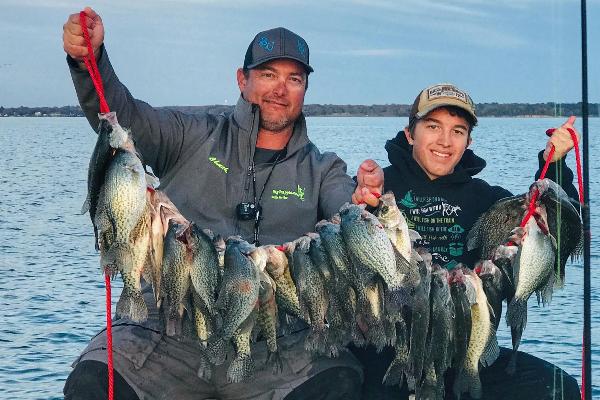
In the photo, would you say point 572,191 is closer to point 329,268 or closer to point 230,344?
point 329,268

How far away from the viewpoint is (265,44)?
250 inches

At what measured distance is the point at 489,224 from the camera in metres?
5.86

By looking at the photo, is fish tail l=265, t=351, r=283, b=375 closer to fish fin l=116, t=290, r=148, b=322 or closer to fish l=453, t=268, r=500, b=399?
fish fin l=116, t=290, r=148, b=322

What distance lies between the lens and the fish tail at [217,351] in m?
5.12

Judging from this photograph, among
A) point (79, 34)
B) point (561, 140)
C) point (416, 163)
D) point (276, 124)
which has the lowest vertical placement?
point (416, 163)

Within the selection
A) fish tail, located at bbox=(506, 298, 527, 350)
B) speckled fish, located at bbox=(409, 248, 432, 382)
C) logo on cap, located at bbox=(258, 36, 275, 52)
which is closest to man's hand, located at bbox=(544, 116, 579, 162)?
fish tail, located at bbox=(506, 298, 527, 350)

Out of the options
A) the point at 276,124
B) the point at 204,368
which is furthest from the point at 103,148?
the point at 276,124

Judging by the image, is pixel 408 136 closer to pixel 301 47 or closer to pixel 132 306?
pixel 301 47

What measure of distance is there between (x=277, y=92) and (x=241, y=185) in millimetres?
650

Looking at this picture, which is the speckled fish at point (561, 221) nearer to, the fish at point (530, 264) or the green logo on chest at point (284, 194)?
the fish at point (530, 264)

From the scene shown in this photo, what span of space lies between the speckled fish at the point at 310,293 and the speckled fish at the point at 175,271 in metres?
0.56

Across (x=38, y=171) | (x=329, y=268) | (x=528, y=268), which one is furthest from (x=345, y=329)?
(x=38, y=171)

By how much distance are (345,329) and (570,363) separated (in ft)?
21.3

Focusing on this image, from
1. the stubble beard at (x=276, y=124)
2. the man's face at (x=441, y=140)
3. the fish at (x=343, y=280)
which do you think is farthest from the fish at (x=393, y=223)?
the stubble beard at (x=276, y=124)
